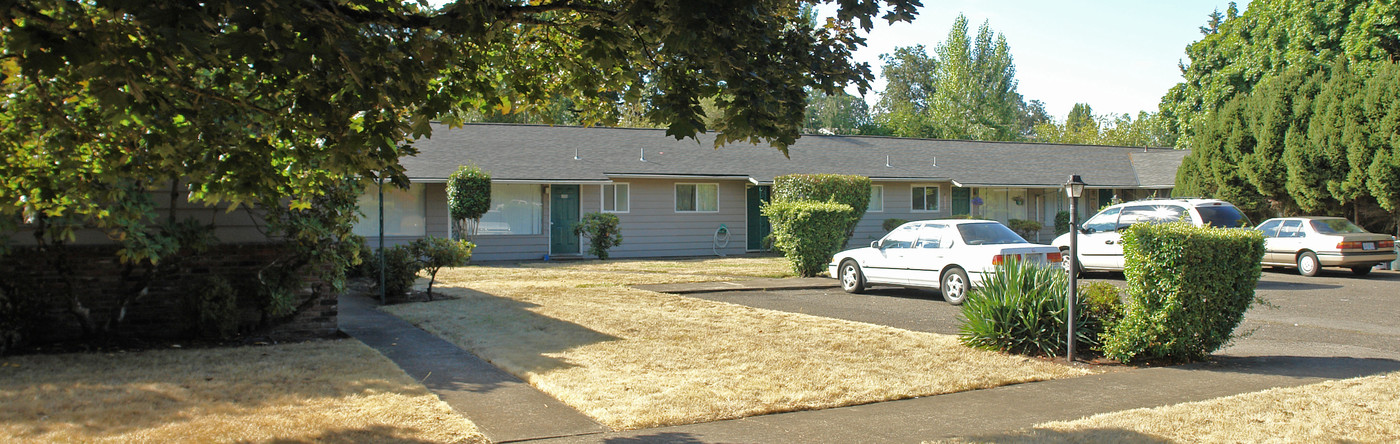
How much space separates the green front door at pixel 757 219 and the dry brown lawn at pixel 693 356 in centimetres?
1253

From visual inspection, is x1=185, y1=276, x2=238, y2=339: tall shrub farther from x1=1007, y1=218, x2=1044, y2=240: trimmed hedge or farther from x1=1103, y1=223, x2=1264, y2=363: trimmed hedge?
x1=1007, y1=218, x2=1044, y2=240: trimmed hedge

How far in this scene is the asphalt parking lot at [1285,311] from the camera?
9.71 meters

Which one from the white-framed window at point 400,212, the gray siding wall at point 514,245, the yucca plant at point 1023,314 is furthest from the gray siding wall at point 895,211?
the yucca plant at point 1023,314

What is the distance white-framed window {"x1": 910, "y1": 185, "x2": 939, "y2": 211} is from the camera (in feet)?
92.6

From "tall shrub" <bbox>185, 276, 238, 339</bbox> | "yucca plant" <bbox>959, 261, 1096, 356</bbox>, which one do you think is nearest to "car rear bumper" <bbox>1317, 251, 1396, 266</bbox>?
"yucca plant" <bbox>959, 261, 1096, 356</bbox>

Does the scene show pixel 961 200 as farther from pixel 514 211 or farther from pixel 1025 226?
pixel 514 211

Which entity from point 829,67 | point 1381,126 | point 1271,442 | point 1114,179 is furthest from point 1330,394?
A: point 1114,179

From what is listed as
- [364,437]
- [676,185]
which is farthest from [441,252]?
[676,185]

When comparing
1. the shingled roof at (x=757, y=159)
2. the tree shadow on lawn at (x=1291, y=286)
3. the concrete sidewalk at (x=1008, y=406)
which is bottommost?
the concrete sidewalk at (x=1008, y=406)

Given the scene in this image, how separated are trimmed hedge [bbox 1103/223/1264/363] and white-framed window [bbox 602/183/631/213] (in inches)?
677

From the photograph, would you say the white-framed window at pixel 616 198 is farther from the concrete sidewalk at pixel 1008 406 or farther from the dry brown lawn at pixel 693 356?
the concrete sidewalk at pixel 1008 406

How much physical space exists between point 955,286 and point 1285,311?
4.54 m

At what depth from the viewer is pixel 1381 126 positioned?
21.4 meters

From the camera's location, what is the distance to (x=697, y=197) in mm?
25656
